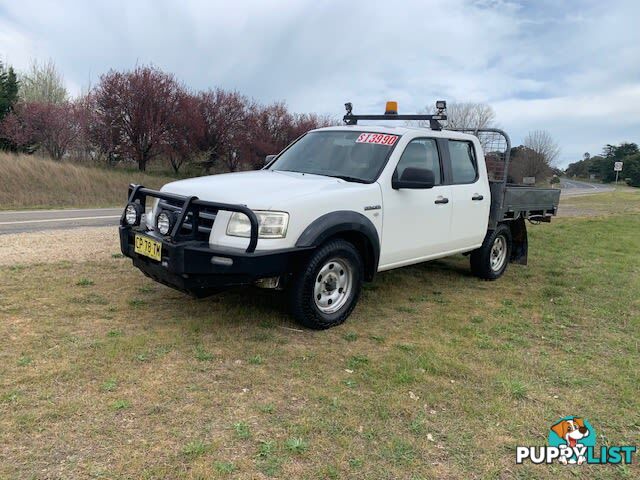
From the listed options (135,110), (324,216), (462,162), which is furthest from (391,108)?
(135,110)

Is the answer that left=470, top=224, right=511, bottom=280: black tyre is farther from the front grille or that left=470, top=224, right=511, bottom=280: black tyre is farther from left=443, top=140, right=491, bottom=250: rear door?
the front grille

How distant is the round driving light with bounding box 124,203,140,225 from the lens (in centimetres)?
445

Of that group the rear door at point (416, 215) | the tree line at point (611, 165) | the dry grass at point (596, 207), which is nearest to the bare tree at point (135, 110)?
the dry grass at point (596, 207)

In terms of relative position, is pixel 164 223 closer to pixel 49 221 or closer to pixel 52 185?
pixel 49 221

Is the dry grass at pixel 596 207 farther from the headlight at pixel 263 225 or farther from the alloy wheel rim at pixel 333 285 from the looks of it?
the headlight at pixel 263 225

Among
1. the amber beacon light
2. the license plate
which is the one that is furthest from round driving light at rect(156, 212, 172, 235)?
the amber beacon light

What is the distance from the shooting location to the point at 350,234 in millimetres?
4465

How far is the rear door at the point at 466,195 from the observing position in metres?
5.67

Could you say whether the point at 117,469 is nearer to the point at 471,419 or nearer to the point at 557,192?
the point at 471,419

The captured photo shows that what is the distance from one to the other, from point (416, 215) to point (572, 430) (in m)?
2.57

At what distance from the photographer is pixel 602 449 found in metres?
2.81

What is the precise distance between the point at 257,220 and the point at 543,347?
2.69 meters

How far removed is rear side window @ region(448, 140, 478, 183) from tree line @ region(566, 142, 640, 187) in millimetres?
92885

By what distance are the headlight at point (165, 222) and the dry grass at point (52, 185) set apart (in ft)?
44.1
